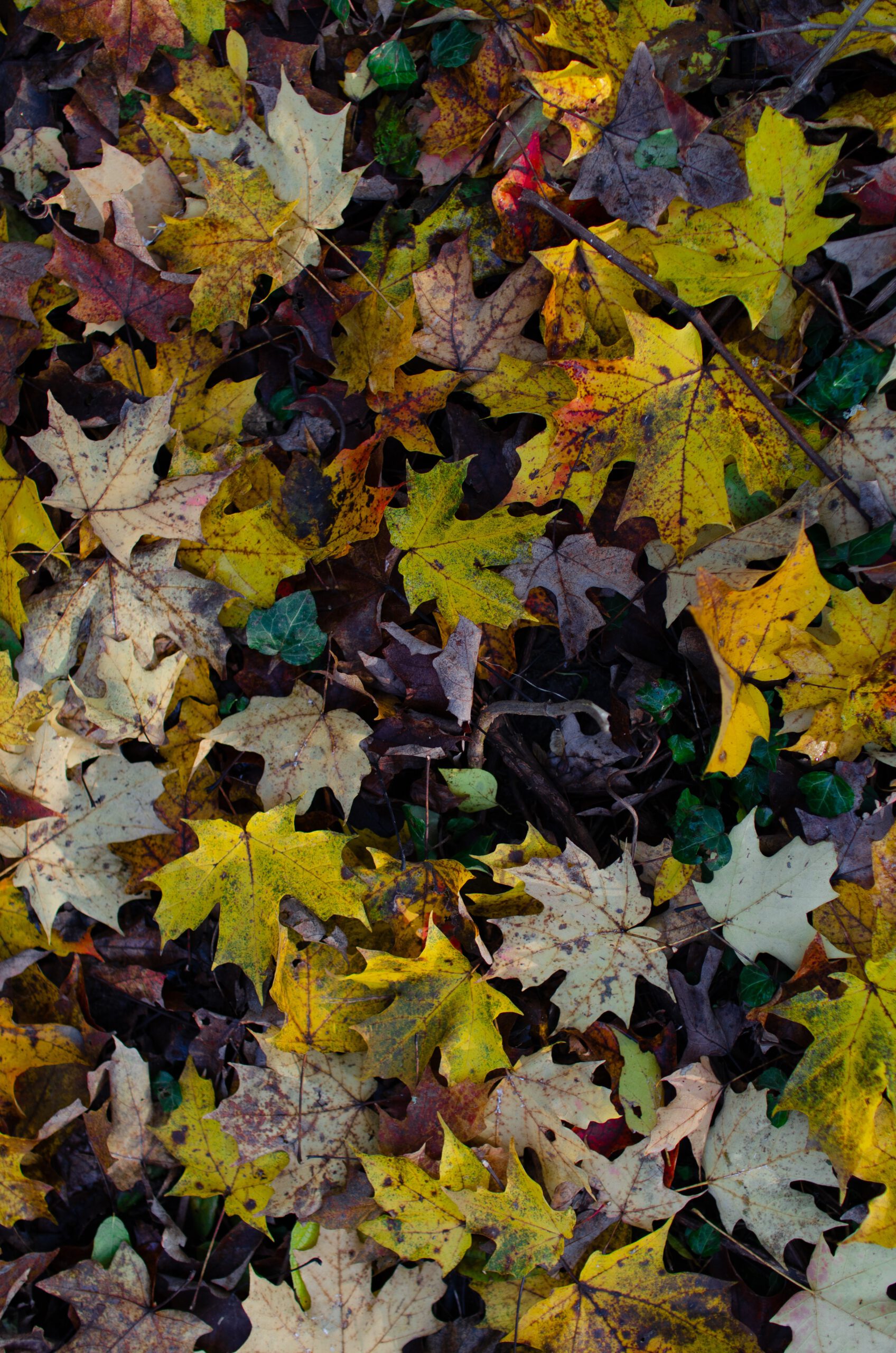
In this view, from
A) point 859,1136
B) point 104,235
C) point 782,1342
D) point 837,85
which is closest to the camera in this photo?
point 859,1136

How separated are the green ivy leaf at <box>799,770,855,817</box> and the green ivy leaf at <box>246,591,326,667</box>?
1135mm

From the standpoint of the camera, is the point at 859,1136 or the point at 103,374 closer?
the point at 859,1136

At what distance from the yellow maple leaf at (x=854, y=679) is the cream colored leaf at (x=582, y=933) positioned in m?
0.51

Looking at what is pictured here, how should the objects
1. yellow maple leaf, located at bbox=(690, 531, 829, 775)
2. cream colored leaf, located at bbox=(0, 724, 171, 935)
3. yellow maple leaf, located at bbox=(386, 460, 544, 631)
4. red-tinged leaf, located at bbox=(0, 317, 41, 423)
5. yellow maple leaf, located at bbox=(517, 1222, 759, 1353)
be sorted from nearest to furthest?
1. yellow maple leaf, located at bbox=(690, 531, 829, 775)
2. yellow maple leaf, located at bbox=(517, 1222, 759, 1353)
3. yellow maple leaf, located at bbox=(386, 460, 544, 631)
4. cream colored leaf, located at bbox=(0, 724, 171, 935)
5. red-tinged leaf, located at bbox=(0, 317, 41, 423)

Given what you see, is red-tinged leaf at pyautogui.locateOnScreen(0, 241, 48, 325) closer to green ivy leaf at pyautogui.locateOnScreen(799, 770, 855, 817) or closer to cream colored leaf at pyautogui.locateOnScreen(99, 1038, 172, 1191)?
cream colored leaf at pyautogui.locateOnScreen(99, 1038, 172, 1191)

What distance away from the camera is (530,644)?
1875 millimetres

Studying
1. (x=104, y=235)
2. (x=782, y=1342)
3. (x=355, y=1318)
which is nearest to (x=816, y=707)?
(x=782, y=1342)

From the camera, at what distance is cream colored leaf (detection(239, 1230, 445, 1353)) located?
67.0 inches

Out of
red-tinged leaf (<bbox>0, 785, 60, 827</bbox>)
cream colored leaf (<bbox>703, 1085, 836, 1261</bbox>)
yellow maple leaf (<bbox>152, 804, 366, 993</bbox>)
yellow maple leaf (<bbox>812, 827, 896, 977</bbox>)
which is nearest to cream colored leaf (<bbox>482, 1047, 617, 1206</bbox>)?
cream colored leaf (<bbox>703, 1085, 836, 1261</bbox>)

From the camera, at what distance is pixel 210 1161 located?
1.85 meters

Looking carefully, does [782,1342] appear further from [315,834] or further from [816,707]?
[315,834]

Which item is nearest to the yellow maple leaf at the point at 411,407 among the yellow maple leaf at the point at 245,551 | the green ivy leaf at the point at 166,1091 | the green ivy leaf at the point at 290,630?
the yellow maple leaf at the point at 245,551

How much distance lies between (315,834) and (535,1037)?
0.68 m

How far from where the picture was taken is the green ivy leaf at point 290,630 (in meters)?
1.79
